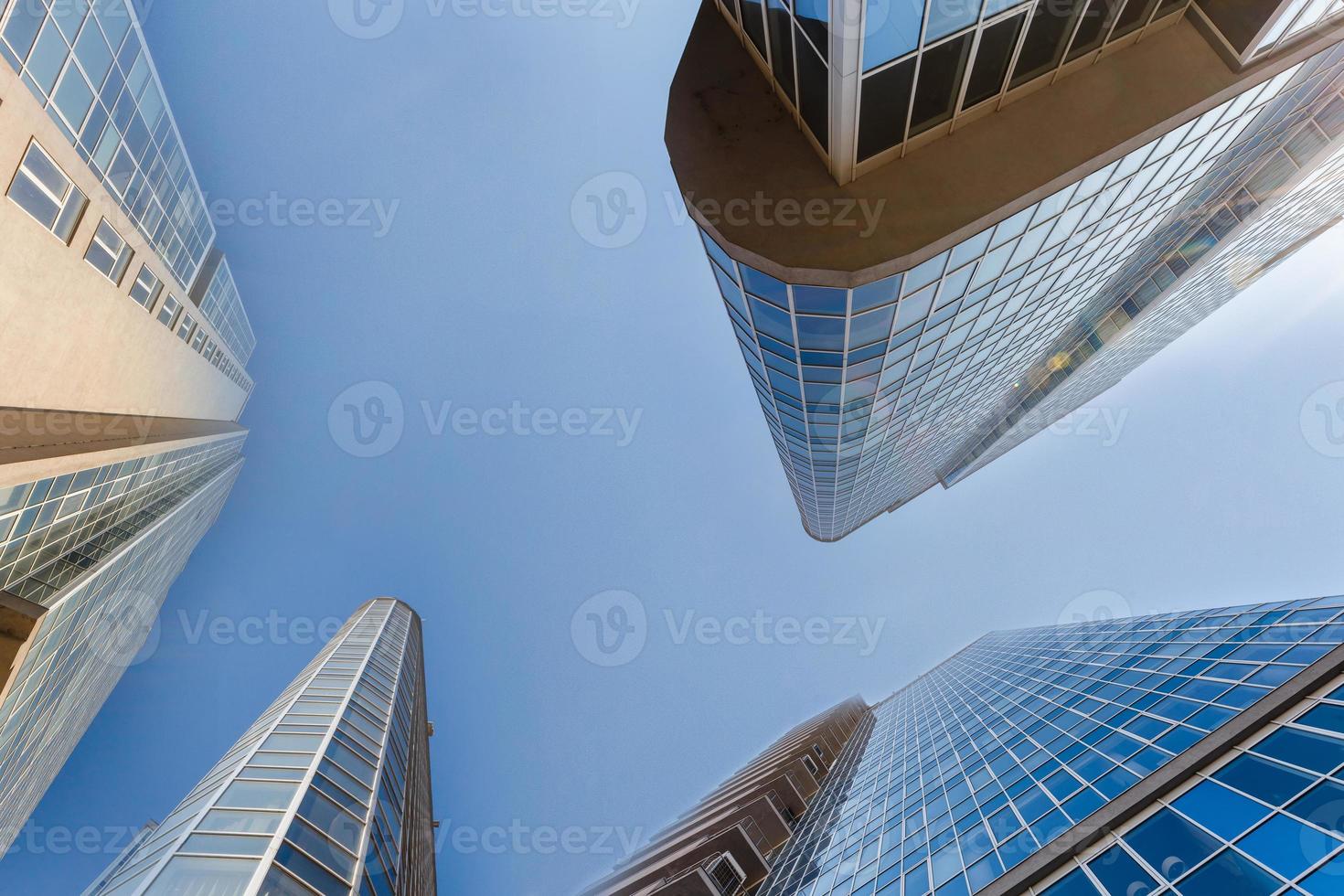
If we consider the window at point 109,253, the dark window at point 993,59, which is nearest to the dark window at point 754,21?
the dark window at point 993,59

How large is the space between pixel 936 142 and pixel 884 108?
190cm

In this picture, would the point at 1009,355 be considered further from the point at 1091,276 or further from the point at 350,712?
the point at 350,712

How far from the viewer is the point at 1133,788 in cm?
1265

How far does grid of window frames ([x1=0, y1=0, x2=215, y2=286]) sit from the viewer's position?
2036cm

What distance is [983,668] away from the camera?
2060 inches

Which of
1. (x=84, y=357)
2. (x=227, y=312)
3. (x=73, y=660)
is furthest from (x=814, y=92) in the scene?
(x=227, y=312)

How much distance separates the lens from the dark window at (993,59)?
33.9 feet

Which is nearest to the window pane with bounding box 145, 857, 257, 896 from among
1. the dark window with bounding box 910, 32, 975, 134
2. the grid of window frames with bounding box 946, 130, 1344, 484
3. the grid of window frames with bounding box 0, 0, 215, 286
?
the dark window with bounding box 910, 32, 975, 134

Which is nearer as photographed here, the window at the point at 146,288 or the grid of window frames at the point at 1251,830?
the grid of window frames at the point at 1251,830

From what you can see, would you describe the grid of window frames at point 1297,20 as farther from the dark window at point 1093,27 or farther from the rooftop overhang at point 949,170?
the dark window at point 1093,27

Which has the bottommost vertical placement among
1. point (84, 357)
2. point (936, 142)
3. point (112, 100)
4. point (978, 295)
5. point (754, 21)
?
point (978, 295)

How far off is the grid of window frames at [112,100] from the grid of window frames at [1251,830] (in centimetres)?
3720

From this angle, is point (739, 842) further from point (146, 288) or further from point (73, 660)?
point (146, 288)

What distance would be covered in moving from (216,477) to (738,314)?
226 ft
